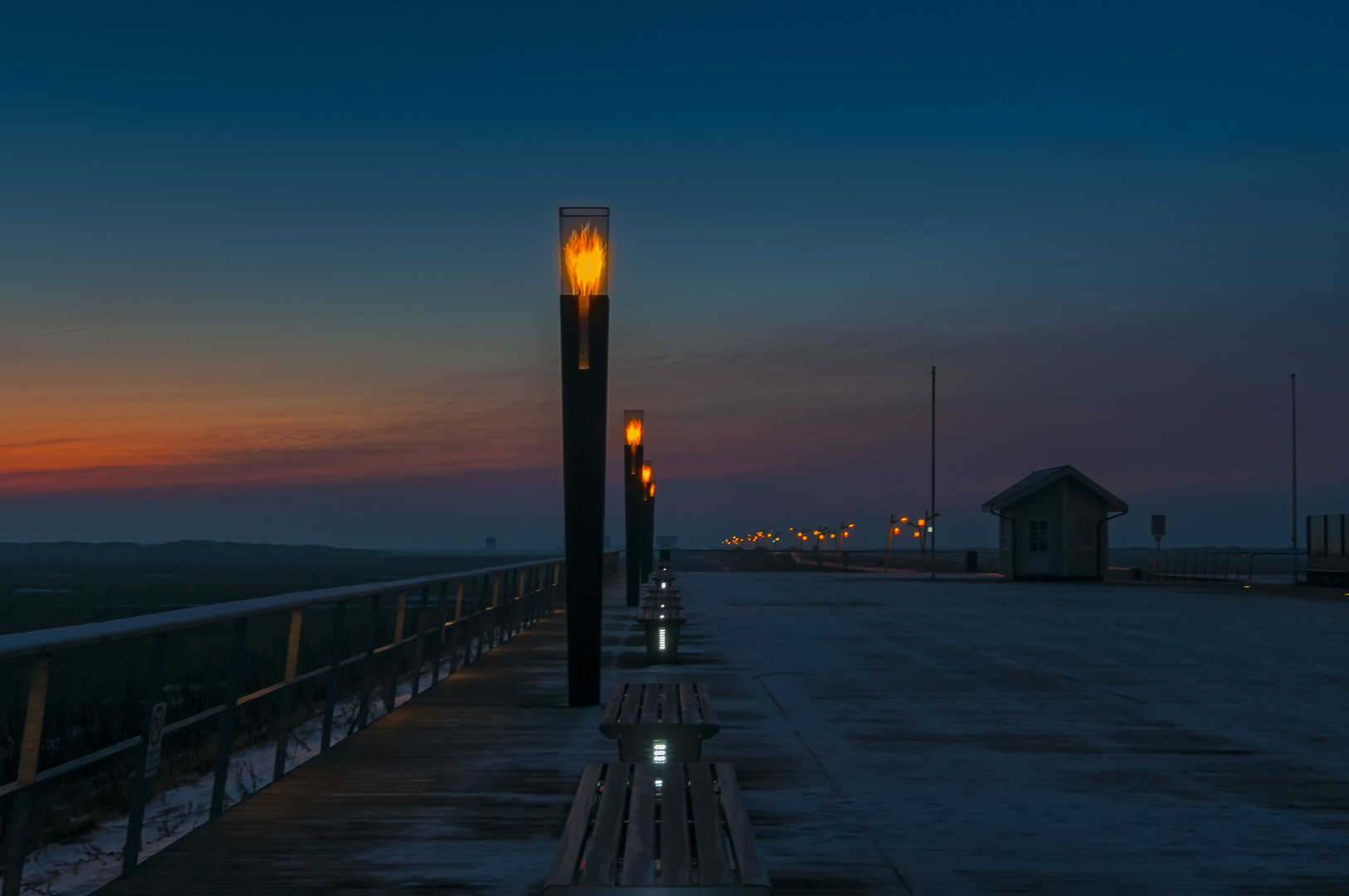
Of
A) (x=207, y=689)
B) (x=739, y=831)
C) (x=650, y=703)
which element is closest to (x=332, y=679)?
(x=650, y=703)

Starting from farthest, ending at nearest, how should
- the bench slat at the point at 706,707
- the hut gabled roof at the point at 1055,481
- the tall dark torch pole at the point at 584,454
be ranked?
the hut gabled roof at the point at 1055,481
the tall dark torch pole at the point at 584,454
the bench slat at the point at 706,707

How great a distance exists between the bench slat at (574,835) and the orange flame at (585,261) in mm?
6783

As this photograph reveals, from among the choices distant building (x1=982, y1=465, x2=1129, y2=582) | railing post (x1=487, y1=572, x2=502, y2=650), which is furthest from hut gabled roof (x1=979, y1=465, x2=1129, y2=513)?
railing post (x1=487, y1=572, x2=502, y2=650)

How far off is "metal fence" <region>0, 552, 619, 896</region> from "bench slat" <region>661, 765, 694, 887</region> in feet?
6.43

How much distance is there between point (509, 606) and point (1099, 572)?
107 feet

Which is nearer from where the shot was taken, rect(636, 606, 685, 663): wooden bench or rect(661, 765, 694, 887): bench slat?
rect(661, 765, 694, 887): bench slat

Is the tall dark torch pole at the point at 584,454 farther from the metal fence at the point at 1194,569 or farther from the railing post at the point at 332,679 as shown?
the metal fence at the point at 1194,569

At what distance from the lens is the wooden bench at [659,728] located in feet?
21.7

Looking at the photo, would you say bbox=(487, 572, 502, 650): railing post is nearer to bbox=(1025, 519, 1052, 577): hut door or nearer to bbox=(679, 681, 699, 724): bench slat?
bbox=(679, 681, 699, 724): bench slat

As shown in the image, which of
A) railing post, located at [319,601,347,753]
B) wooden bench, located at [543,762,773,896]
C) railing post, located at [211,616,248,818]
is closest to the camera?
wooden bench, located at [543,762,773,896]

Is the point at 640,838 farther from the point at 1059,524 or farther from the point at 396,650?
the point at 1059,524

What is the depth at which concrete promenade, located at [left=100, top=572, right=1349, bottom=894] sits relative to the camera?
18.4 ft

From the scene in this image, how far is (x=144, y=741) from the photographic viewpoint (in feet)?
17.4

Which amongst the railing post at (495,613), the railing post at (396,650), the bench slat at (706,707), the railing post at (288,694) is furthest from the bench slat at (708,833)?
the railing post at (495,613)
